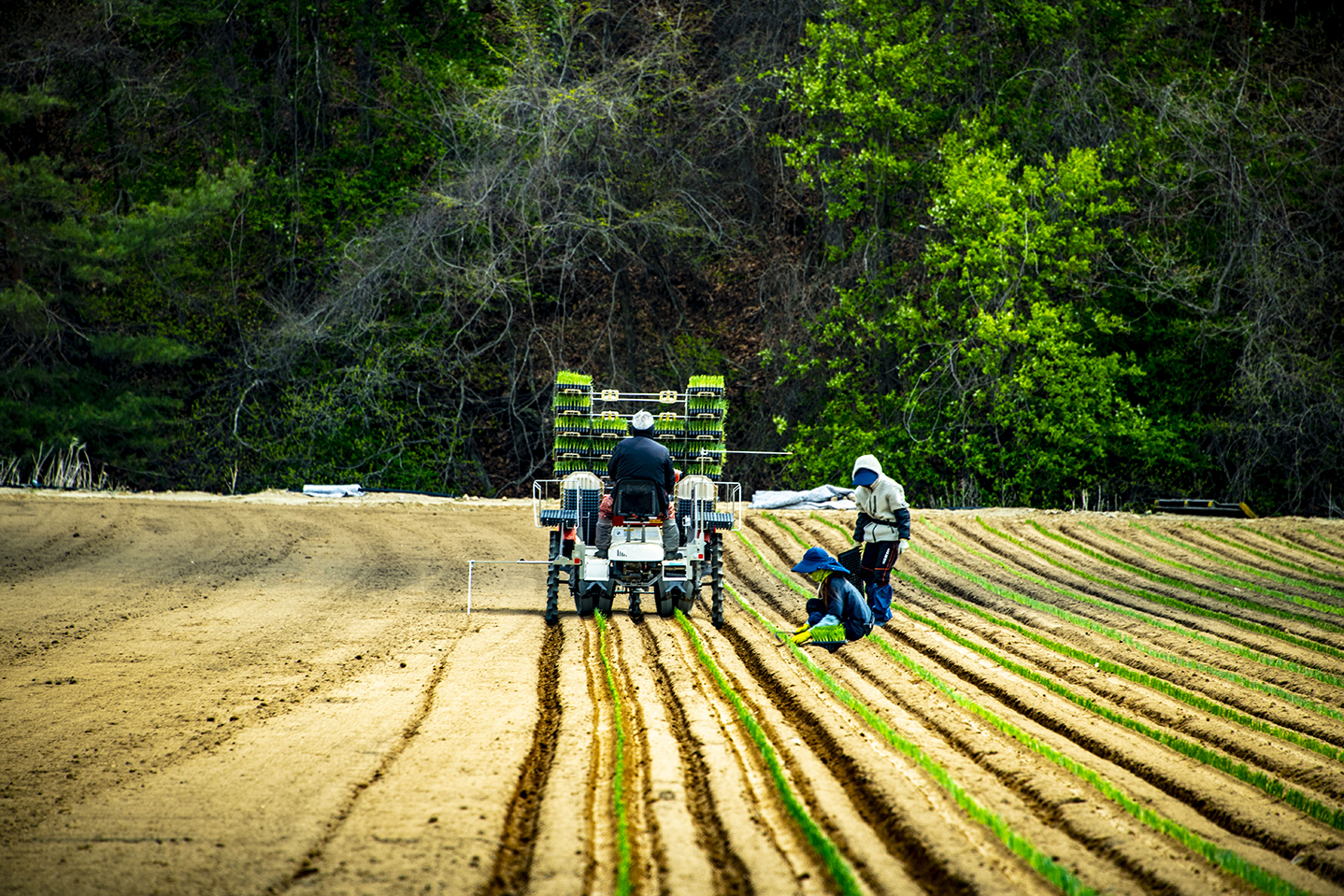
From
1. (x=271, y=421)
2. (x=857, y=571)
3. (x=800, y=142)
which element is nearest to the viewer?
(x=857, y=571)

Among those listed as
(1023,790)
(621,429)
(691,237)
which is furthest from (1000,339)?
(1023,790)

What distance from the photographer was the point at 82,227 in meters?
24.4

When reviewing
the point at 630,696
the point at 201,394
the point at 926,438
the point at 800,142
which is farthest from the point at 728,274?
the point at 630,696

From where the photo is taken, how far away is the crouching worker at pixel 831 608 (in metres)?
10.2

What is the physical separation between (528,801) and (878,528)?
6004 millimetres

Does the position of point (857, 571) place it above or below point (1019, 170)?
below

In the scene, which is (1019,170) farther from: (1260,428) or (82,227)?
(82,227)

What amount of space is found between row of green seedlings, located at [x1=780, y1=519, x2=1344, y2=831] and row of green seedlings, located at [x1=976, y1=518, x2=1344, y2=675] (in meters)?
1.42

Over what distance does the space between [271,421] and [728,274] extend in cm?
1147

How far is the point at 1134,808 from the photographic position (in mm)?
5754

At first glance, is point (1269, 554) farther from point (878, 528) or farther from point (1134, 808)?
point (1134, 808)

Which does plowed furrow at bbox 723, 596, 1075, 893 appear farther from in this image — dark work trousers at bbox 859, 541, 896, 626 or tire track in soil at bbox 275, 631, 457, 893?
dark work trousers at bbox 859, 541, 896, 626

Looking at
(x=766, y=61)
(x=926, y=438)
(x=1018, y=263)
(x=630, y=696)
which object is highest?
(x=766, y=61)

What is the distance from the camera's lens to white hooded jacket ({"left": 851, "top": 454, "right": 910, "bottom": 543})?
11.0 metres
